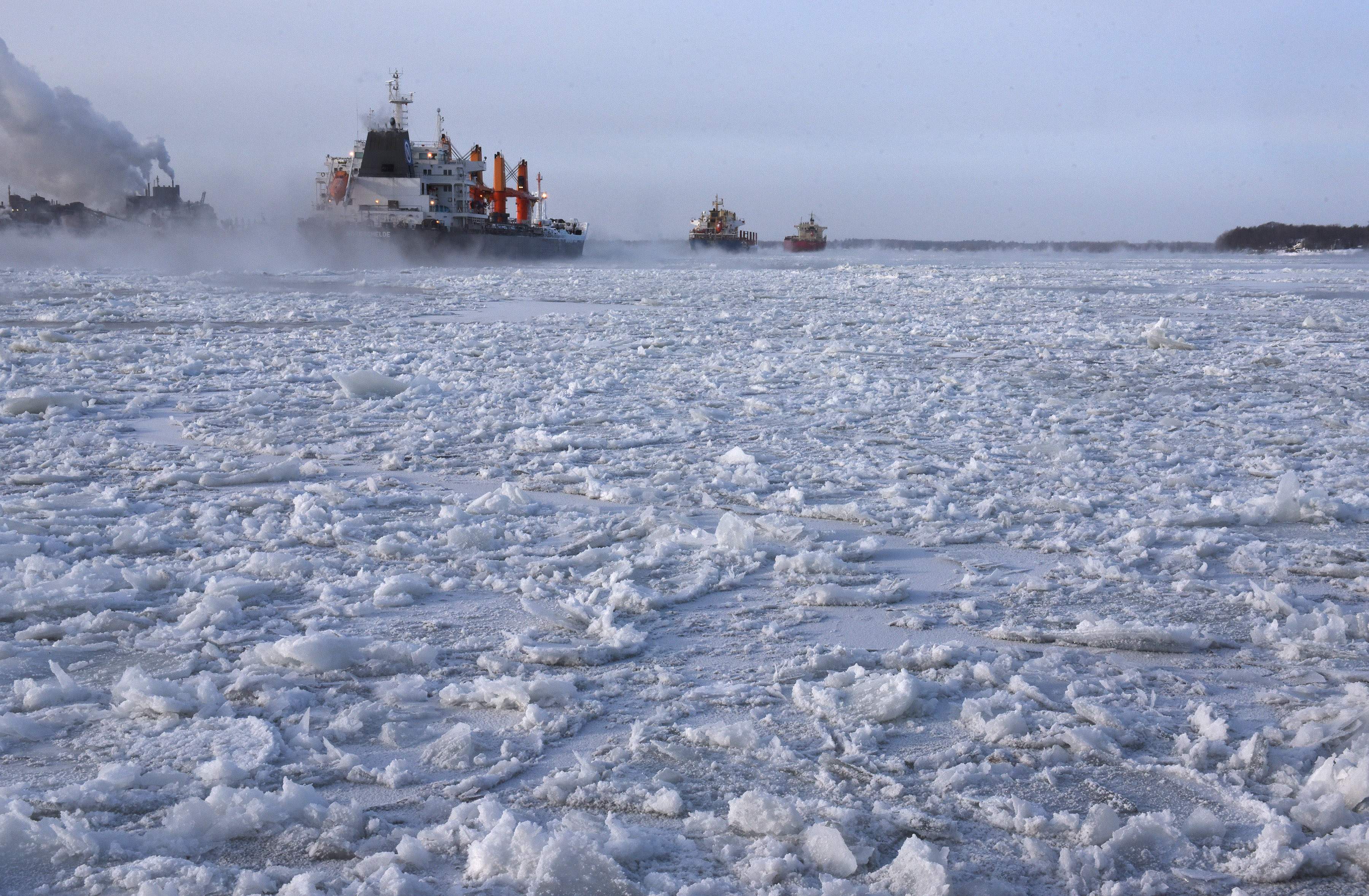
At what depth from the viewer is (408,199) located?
38.7m

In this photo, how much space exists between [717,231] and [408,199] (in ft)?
130

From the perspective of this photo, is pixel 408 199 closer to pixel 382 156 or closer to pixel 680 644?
pixel 382 156

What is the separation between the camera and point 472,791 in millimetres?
1821

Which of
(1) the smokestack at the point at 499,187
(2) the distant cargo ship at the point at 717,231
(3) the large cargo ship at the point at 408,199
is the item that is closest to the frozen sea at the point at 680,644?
(3) the large cargo ship at the point at 408,199

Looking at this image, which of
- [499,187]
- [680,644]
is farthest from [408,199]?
[680,644]

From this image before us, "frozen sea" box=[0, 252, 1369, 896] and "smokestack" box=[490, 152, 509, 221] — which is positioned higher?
"smokestack" box=[490, 152, 509, 221]

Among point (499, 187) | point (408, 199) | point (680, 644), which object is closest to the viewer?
point (680, 644)

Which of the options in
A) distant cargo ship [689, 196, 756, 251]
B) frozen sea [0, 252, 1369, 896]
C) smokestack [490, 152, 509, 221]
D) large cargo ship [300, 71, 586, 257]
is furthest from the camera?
distant cargo ship [689, 196, 756, 251]

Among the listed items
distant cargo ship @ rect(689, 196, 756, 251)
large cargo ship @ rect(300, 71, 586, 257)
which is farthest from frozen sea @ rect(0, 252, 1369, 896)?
distant cargo ship @ rect(689, 196, 756, 251)

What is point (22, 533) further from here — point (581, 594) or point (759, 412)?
point (759, 412)

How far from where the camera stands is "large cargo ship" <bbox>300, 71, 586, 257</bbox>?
3703cm

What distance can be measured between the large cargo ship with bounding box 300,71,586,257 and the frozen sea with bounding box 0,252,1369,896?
106 feet

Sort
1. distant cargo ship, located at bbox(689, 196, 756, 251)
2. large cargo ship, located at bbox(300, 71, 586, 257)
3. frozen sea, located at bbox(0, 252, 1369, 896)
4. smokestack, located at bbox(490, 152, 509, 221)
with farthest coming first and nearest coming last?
distant cargo ship, located at bbox(689, 196, 756, 251), smokestack, located at bbox(490, 152, 509, 221), large cargo ship, located at bbox(300, 71, 586, 257), frozen sea, located at bbox(0, 252, 1369, 896)

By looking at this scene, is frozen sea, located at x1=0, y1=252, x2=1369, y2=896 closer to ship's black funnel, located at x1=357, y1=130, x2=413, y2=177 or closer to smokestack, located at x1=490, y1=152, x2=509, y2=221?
ship's black funnel, located at x1=357, y1=130, x2=413, y2=177
